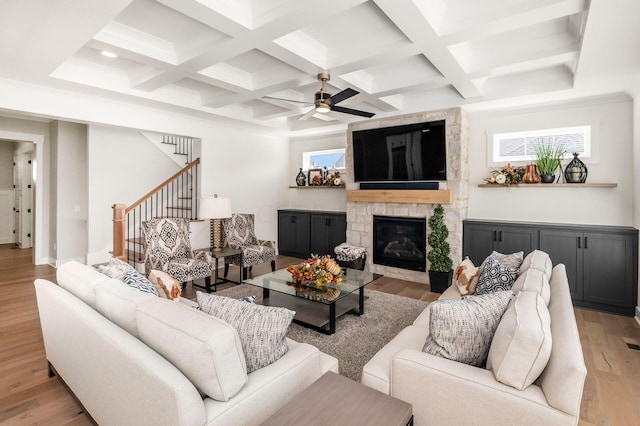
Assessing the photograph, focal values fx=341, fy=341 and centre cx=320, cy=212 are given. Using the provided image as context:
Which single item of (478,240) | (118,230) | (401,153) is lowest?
(478,240)

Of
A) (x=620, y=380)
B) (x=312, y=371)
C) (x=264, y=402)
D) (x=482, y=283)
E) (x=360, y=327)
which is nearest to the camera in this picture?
(x=264, y=402)

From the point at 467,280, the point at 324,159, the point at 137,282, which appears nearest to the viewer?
the point at 137,282

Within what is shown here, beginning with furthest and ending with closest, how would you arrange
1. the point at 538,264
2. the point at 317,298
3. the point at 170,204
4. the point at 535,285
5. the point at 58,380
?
1. the point at 170,204
2. the point at 317,298
3. the point at 538,264
4. the point at 58,380
5. the point at 535,285

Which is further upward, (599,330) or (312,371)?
(312,371)

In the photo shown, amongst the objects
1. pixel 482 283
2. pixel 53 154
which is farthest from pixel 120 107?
pixel 482 283

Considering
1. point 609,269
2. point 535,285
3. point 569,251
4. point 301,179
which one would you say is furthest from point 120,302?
point 301,179

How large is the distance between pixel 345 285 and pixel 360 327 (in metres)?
0.45

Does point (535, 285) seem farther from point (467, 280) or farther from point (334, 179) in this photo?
point (334, 179)

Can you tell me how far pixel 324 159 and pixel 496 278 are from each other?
473cm

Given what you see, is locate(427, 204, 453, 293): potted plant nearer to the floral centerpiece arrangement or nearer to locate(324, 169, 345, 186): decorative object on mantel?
the floral centerpiece arrangement

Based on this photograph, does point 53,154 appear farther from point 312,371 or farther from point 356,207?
point 312,371

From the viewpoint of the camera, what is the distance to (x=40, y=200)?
6.15 metres

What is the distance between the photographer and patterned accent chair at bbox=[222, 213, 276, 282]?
501 centimetres

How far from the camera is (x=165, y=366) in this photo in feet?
4.24
